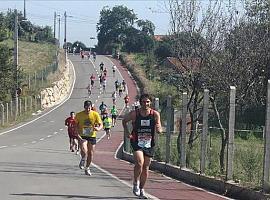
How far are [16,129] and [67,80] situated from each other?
2976 centimetres

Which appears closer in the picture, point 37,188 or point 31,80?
point 37,188

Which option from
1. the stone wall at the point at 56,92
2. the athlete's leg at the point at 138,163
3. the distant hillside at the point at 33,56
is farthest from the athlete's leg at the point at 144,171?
the distant hillside at the point at 33,56

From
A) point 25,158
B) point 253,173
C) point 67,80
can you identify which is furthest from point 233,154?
point 67,80

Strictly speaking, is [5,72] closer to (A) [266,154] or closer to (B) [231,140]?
(B) [231,140]

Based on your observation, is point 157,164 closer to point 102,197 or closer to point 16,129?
point 102,197

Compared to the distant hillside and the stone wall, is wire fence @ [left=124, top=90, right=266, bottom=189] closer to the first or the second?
the stone wall

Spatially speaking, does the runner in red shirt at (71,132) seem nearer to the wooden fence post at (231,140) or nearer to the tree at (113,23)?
the wooden fence post at (231,140)

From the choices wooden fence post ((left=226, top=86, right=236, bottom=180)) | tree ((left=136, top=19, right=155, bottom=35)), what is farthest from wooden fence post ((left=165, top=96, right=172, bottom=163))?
tree ((left=136, top=19, right=155, bottom=35))

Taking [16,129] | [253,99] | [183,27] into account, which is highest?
[183,27]

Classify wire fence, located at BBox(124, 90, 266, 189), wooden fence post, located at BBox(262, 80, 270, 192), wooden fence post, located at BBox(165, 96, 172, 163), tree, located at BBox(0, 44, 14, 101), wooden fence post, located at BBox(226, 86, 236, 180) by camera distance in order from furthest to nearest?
1. tree, located at BBox(0, 44, 14, 101)
2. wooden fence post, located at BBox(165, 96, 172, 163)
3. wire fence, located at BBox(124, 90, 266, 189)
4. wooden fence post, located at BBox(226, 86, 236, 180)
5. wooden fence post, located at BBox(262, 80, 270, 192)

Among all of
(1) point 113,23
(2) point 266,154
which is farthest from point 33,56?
(2) point 266,154

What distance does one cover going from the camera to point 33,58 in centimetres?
9031

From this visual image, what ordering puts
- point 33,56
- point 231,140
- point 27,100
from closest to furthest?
point 231,140, point 27,100, point 33,56

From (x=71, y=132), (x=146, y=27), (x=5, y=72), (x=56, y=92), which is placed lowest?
(x=71, y=132)
